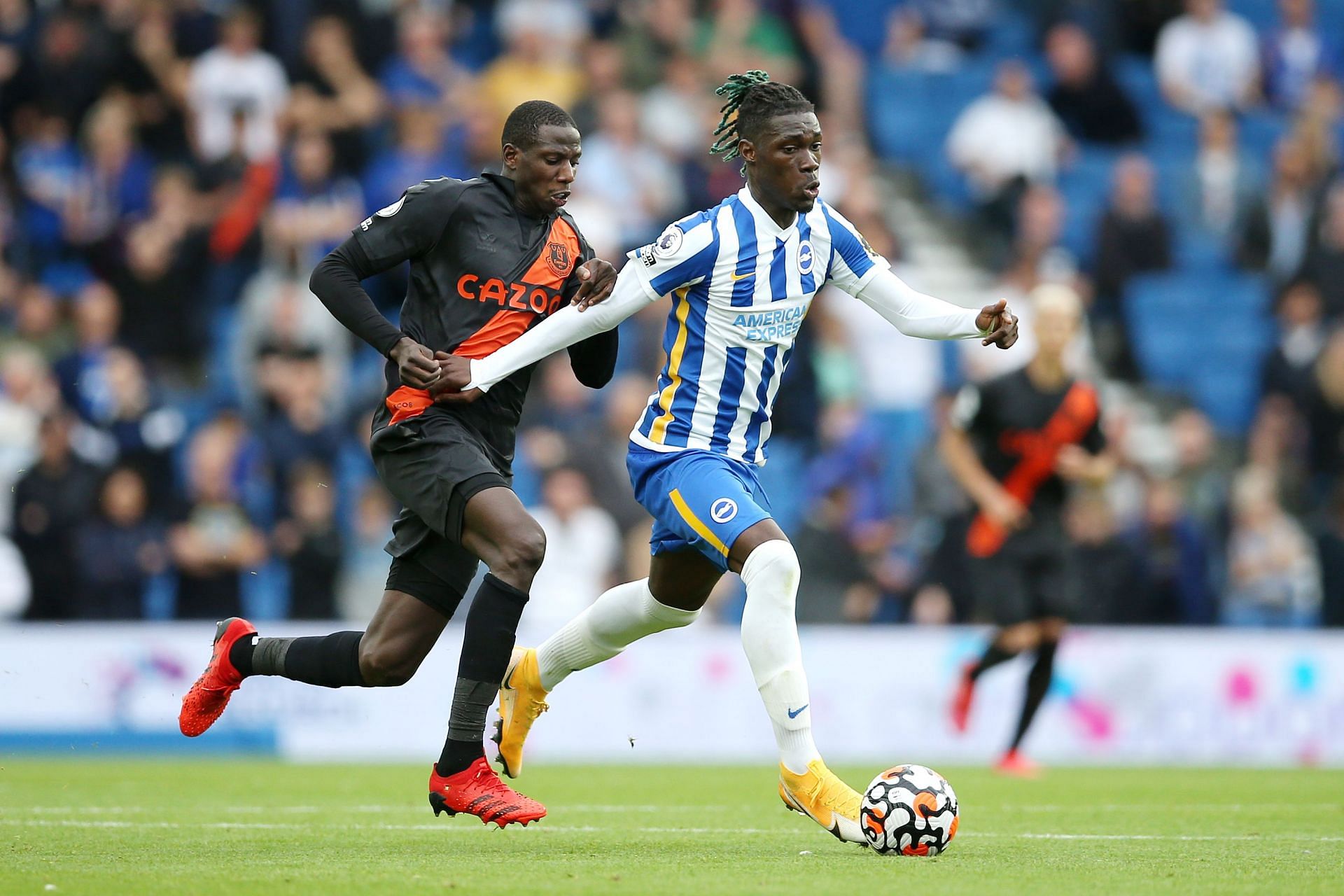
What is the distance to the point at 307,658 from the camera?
6992 mm

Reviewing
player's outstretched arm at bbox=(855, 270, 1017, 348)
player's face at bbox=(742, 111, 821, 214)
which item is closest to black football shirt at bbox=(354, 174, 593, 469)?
player's face at bbox=(742, 111, 821, 214)

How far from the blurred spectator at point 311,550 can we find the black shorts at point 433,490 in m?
5.95

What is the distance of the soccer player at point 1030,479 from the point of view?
10578mm

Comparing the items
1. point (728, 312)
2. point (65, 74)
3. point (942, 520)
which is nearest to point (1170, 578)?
point (942, 520)

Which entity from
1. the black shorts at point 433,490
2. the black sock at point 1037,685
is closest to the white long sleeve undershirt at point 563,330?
the black shorts at point 433,490

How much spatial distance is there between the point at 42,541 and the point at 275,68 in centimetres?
487

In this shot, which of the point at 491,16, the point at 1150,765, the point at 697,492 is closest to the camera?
the point at 697,492

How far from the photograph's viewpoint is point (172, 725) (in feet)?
40.3

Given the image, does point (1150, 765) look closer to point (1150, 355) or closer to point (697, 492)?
point (1150, 355)

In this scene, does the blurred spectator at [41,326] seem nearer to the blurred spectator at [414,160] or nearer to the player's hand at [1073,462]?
the blurred spectator at [414,160]

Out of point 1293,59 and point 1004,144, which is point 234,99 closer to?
point 1004,144

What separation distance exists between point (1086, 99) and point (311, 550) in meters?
8.21

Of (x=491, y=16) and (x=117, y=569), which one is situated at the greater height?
(x=491, y=16)

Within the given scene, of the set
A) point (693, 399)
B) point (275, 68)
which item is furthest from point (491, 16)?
point (693, 399)
